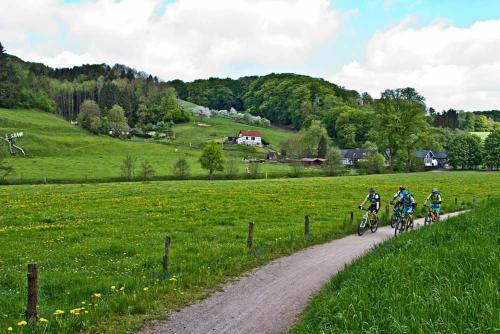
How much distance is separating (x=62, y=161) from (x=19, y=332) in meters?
84.9

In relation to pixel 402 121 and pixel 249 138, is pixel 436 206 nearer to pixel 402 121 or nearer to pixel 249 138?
pixel 402 121

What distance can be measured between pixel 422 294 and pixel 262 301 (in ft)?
15.0

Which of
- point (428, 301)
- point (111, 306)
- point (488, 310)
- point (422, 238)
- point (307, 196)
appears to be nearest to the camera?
point (488, 310)

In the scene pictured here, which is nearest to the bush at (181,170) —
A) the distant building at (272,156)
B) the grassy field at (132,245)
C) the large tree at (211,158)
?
the large tree at (211,158)

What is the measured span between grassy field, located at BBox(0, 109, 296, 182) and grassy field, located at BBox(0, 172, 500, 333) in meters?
37.1

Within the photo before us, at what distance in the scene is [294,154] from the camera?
127 metres

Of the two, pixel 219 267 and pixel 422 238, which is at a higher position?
pixel 422 238

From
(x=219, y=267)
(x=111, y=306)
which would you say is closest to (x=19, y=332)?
(x=111, y=306)

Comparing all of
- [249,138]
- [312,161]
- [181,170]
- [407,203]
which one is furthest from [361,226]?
[249,138]

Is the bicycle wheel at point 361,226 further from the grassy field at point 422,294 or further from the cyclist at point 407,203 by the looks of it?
the grassy field at point 422,294

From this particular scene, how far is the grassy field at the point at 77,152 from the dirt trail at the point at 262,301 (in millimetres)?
57010

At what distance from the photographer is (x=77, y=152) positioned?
101 meters

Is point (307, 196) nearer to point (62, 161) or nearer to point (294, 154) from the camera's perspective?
point (62, 161)

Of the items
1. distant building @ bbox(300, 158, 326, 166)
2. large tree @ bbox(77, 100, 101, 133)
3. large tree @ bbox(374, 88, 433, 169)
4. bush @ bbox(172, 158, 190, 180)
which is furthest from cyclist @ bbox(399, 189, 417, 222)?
large tree @ bbox(77, 100, 101, 133)
